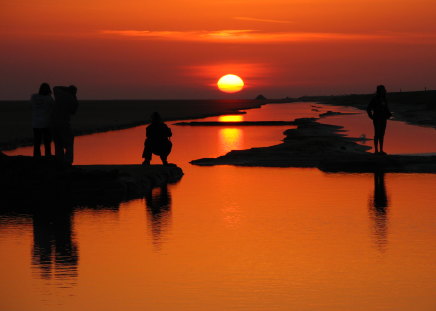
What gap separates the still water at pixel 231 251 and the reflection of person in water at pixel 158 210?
3 centimetres

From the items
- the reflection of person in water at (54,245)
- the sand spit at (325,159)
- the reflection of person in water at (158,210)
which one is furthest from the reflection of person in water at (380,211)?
the reflection of person in water at (54,245)

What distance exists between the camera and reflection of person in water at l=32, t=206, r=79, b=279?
11.0m

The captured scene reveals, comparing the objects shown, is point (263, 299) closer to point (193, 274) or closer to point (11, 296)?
point (193, 274)

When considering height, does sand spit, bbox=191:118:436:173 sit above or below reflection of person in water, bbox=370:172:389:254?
above

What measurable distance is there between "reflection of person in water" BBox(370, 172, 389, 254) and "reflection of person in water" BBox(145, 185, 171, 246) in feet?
11.0

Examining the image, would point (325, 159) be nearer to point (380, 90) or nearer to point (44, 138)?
point (380, 90)

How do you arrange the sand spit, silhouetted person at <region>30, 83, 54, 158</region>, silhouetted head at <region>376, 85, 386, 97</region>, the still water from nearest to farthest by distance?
the still water → silhouetted person at <region>30, 83, 54, 158</region> → the sand spit → silhouetted head at <region>376, 85, 386, 97</region>

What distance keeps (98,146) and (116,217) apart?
78.8 feet

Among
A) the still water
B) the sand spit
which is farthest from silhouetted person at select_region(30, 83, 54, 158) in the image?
the sand spit

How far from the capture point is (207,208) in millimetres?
16641

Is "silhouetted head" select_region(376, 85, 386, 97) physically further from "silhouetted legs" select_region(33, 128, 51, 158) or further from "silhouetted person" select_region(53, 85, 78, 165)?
"silhouetted legs" select_region(33, 128, 51, 158)

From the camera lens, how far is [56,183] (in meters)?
18.4

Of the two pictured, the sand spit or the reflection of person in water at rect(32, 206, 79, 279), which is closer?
the reflection of person in water at rect(32, 206, 79, 279)

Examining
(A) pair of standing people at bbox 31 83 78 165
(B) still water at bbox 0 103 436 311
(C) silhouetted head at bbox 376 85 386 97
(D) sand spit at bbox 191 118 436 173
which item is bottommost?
(B) still water at bbox 0 103 436 311
